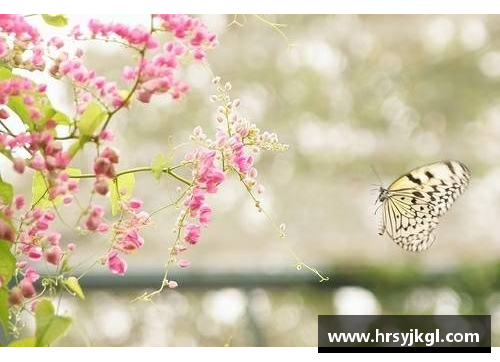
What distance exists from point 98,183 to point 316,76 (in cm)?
505

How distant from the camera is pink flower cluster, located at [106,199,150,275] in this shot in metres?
0.63

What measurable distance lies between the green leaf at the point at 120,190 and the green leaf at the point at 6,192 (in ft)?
0.22

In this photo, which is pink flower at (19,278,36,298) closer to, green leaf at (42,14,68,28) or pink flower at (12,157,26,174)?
pink flower at (12,157,26,174)

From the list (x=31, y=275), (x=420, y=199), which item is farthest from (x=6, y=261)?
(x=420, y=199)

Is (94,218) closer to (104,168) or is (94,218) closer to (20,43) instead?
(104,168)

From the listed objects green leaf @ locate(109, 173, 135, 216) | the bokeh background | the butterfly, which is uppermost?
the bokeh background

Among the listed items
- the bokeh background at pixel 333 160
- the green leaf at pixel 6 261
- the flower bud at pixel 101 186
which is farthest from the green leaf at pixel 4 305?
the bokeh background at pixel 333 160

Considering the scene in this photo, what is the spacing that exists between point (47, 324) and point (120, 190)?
150 millimetres

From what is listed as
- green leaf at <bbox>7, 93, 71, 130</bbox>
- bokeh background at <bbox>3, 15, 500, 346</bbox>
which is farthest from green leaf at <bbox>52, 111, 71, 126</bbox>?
bokeh background at <bbox>3, 15, 500, 346</bbox>

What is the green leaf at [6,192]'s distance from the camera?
Result: 1.99 feet

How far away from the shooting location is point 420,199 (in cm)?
159

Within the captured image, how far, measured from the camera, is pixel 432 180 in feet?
4.99

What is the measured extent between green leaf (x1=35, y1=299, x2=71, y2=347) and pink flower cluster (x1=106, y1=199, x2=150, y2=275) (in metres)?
0.09

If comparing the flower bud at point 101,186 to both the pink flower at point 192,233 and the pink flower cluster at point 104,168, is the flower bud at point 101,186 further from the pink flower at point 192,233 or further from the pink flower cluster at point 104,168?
the pink flower at point 192,233
